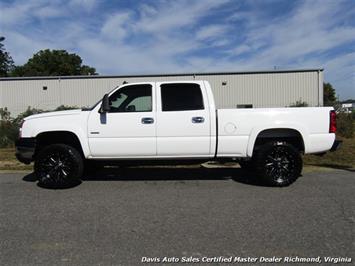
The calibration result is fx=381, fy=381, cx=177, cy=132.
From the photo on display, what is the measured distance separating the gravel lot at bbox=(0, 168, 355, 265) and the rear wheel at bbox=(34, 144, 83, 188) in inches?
8.9

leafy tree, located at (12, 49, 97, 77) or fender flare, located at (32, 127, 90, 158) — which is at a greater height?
leafy tree, located at (12, 49, 97, 77)

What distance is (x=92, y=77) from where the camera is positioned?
2988cm

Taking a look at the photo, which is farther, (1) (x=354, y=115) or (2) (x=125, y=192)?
(1) (x=354, y=115)

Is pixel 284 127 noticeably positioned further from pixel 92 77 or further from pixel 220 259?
pixel 92 77

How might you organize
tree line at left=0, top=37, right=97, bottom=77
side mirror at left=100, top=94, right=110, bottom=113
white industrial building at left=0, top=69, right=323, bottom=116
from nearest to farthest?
side mirror at left=100, top=94, right=110, bottom=113, white industrial building at left=0, top=69, right=323, bottom=116, tree line at left=0, top=37, right=97, bottom=77

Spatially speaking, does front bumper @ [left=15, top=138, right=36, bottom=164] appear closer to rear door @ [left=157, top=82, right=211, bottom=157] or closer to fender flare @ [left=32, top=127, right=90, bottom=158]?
fender flare @ [left=32, top=127, right=90, bottom=158]

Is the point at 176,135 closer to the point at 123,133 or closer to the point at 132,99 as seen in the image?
the point at 123,133

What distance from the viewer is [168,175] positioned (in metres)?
8.57

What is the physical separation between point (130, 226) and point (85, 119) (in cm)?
299

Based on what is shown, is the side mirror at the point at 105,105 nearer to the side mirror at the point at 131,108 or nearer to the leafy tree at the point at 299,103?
the side mirror at the point at 131,108

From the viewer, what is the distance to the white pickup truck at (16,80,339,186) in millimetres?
7281

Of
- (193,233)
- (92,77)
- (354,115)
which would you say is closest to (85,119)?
(193,233)

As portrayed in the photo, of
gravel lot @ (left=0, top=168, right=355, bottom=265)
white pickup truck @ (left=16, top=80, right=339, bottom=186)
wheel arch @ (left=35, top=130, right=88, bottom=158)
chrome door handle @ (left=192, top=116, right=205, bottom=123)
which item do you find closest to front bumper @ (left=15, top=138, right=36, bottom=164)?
white pickup truck @ (left=16, top=80, right=339, bottom=186)

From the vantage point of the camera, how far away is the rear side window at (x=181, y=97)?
7.40 m
